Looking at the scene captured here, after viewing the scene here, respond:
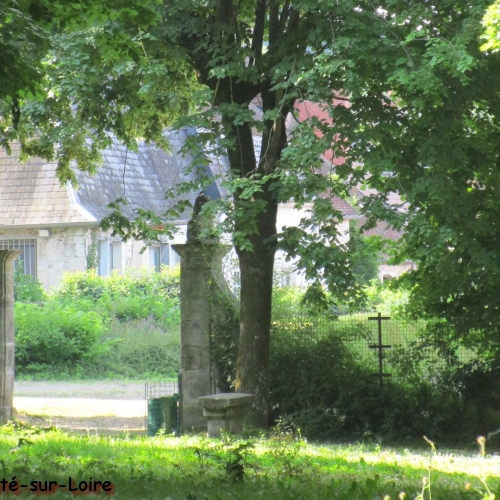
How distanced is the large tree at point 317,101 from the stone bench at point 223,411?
2.04 m

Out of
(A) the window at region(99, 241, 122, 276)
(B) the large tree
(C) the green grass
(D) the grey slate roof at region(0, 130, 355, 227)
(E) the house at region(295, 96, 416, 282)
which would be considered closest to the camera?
(C) the green grass

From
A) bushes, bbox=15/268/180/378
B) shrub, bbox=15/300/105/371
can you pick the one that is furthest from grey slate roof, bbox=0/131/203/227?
shrub, bbox=15/300/105/371

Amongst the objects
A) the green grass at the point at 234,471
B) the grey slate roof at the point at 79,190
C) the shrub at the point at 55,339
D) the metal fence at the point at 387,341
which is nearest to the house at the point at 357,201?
the metal fence at the point at 387,341

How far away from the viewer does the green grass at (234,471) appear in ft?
24.0

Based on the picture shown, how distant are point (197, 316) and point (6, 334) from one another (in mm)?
3155

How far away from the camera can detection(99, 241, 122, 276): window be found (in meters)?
32.5

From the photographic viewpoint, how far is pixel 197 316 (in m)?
16.1

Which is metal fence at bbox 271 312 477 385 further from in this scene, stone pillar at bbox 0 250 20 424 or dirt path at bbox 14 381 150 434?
stone pillar at bbox 0 250 20 424

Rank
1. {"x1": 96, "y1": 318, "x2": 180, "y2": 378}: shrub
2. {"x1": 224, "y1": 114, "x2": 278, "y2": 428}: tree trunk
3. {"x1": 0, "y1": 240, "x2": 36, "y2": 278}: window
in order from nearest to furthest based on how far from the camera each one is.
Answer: {"x1": 224, "y1": 114, "x2": 278, "y2": 428}: tree trunk
{"x1": 96, "y1": 318, "x2": 180, "y2": 378}: shrub
{"x1": 0, "y1": 240, "x2": 36, "y2": 278}: window

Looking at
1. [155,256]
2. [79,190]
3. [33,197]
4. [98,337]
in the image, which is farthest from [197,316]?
[155,256]

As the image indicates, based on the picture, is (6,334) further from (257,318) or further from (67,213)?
(67,213)

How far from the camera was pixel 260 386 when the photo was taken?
14820 millimetres

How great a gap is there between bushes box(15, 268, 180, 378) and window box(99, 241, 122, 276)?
13.2ft

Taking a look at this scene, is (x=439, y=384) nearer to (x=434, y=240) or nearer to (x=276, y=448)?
(x=434, y=240)
